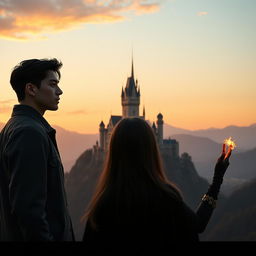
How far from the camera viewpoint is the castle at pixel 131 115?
116 metres

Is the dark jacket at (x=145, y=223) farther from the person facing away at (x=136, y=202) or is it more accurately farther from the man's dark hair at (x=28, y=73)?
the man's dark hair at (x=28, y=73)

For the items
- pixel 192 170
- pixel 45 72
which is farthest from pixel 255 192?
pixel 45 72

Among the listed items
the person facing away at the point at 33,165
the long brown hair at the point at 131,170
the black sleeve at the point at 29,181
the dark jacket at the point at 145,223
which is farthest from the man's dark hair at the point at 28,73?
the dark jacket at the point at 145,223

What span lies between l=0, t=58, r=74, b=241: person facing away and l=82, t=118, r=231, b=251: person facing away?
56 centimetres

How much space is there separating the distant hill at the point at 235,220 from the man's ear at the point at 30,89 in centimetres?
11133

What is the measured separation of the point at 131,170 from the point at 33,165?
36.7 inches

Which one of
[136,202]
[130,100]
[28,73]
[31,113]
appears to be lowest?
[130,100]

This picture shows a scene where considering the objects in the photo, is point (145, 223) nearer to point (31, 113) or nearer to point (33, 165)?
point (33, 165)

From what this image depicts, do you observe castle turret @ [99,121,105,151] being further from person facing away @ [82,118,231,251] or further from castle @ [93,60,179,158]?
person facing away @ [82,118,231,251]

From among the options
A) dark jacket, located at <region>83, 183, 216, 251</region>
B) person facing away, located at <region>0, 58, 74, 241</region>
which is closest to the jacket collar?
person facing away, located at <region>0, 58, 74, 241</region>

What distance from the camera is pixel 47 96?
15.9ft

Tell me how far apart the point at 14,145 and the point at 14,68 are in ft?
2.99

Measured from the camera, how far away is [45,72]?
4844 mm

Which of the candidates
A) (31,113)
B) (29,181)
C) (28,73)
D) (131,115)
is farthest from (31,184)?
(131,115)
